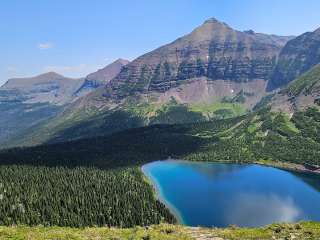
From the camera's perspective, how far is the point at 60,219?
628 feet

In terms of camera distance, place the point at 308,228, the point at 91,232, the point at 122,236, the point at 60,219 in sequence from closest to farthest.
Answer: the point at 308,228 < the point at 122,236 < the point at 91,232 < the point at 60,219

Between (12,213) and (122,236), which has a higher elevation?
(122,236)

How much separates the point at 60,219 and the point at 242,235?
155966 millimetres

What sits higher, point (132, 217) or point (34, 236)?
point (34, 236)

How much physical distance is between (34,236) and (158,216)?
148m

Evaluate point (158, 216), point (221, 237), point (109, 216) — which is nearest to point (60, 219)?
point (109, 216)

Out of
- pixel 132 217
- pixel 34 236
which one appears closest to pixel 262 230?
pixel 34 236

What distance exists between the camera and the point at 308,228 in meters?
48.4

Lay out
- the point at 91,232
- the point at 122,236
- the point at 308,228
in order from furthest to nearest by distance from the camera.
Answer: the point at 91,232, the point at 122,236, the point at 308,228

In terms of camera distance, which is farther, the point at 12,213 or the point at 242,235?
the point at 12,213

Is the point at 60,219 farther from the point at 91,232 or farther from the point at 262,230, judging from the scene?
the point at 262,230

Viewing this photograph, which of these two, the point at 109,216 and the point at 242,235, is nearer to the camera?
the point at 242,235

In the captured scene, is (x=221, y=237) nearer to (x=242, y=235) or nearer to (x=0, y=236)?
(x=242, y=235)

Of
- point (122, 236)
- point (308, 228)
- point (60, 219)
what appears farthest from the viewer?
point (60, 219)
